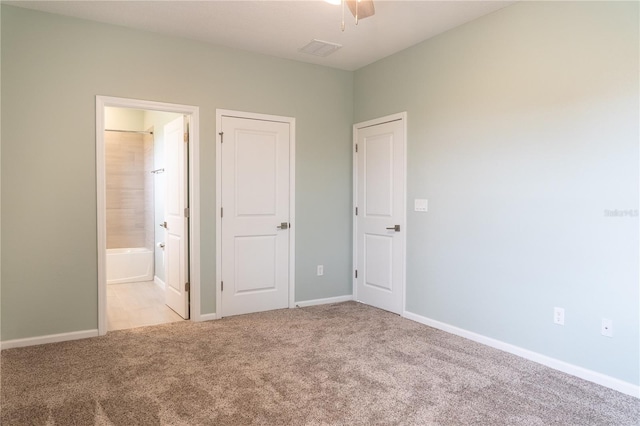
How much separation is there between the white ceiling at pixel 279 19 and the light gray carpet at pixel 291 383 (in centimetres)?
268

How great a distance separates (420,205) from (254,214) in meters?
1.68

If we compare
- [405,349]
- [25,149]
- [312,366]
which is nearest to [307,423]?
[312,366]

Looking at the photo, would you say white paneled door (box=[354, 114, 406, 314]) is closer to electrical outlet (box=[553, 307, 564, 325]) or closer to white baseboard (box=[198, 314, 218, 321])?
electrical outlet (box=[553, 307, 564, 325])

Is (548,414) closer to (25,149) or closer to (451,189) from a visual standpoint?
(451,189)

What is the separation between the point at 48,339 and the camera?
341 centimetres

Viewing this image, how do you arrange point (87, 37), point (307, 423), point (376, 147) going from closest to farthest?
point (307, 423)
point (87, 37)
point (376, 147)

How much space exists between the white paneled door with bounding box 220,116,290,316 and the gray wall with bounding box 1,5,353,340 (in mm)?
166

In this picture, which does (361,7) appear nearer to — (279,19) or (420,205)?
(279,19)

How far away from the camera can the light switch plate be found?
396 cm

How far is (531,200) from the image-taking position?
3.09 m

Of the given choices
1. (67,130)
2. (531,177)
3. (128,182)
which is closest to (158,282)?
(128,182)

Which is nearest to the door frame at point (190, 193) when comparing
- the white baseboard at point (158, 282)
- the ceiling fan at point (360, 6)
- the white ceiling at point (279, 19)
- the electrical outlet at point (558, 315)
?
the white ceiling at point (279, 19)

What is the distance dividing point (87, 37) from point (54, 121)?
30.1 inches

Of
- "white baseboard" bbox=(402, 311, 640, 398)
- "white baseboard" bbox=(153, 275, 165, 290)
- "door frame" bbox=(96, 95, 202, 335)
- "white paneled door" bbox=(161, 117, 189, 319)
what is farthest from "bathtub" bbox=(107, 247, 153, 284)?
"white baseboard" bbox=(402, 311, 640, 398)
